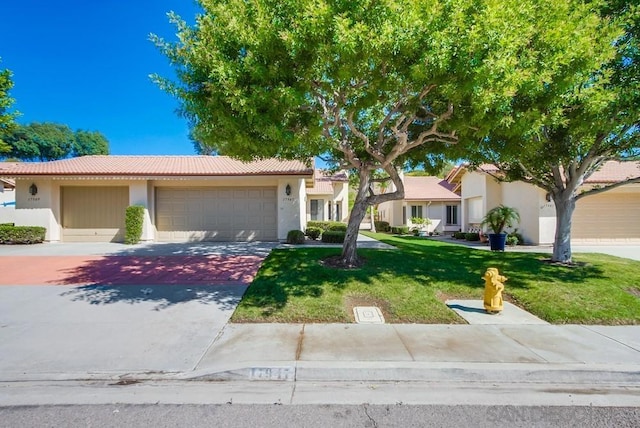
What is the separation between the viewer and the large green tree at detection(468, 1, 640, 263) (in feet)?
20.9

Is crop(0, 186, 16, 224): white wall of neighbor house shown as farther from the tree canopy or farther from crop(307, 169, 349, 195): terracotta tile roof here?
the tree canopy

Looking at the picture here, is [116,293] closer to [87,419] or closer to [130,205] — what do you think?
[87,419]

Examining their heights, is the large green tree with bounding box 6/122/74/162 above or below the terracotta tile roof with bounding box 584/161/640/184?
above

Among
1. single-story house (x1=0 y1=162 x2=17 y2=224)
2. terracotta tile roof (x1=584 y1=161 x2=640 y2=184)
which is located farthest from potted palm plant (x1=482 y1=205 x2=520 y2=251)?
single-story house (x1=0 y1=162 x2=17 y2=224)

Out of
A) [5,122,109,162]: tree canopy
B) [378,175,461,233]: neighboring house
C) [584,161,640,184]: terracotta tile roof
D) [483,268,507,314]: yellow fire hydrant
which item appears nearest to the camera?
[483,268,507,314]: yellow fire hydrant

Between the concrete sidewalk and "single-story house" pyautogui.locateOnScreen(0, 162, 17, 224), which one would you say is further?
"single-story house" pyautogui.locateOnScreen(0, 162, 17, 224)

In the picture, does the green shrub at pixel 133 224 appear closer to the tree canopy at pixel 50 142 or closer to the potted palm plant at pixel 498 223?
the potted palm plant at pixel 498 223

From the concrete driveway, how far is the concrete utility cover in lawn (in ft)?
7.70

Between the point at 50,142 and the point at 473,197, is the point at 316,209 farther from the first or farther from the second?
the point at 50,142

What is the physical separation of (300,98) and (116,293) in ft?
19.0

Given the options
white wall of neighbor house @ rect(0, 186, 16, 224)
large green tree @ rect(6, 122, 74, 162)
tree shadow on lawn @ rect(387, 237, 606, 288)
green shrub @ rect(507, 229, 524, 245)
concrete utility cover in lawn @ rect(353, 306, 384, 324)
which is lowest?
concrete utility cover in lawn @ rect(353, 306, 384, 324)

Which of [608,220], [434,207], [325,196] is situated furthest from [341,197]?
[608,220]

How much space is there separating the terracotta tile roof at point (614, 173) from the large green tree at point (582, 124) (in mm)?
8102

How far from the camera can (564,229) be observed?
10000 mm
